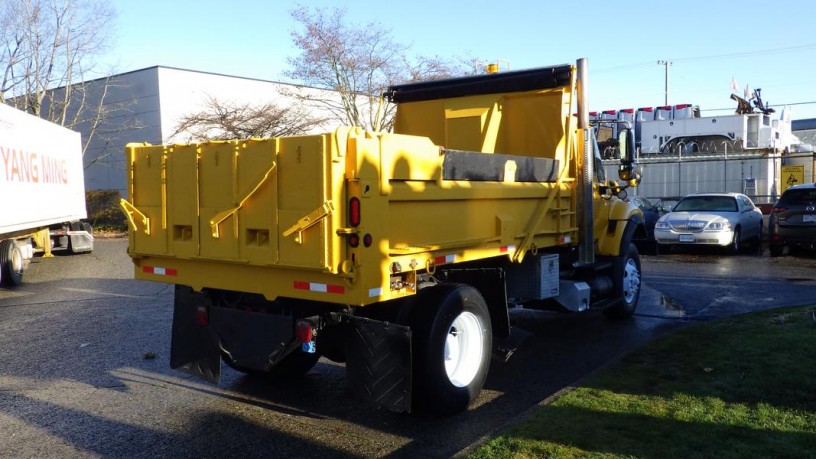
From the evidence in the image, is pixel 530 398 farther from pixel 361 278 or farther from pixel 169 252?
pixel 169 252

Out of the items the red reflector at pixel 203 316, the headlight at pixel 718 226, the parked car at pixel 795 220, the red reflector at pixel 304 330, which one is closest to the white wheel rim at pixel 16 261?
the red reflector at pixel 203 316

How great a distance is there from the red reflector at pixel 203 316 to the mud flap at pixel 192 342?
43 millimetres

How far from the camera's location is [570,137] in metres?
7.82

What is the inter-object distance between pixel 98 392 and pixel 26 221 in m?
10.1

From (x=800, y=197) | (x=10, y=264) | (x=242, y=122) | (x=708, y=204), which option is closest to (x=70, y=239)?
(x=10, y=264)

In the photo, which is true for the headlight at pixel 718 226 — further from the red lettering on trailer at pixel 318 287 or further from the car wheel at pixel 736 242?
the red lettering on trailer at pixel 318 287

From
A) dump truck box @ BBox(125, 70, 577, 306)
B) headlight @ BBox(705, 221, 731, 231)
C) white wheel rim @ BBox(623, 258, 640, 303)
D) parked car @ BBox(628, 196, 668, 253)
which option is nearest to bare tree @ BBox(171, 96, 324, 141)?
parked car @ BBox(628, 196, 668, 253)

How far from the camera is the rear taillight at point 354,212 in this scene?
4.78 meters

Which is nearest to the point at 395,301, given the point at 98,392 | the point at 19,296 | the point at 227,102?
the point at 98,392

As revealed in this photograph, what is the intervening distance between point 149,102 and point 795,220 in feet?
84.9

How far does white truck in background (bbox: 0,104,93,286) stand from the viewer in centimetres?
1377

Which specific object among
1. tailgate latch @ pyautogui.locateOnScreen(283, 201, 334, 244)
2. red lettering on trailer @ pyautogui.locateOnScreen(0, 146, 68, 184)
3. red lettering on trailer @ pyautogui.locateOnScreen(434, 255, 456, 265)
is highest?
red lettering on trailer @ pyautogui.locateOnScreen(0, 146, 68, 184)

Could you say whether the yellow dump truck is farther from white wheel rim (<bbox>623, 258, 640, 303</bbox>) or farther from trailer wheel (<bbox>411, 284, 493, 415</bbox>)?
white wheel rim (<bbox>623, 258, 640, 303</bbox>)

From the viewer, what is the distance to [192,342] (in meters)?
6.03
